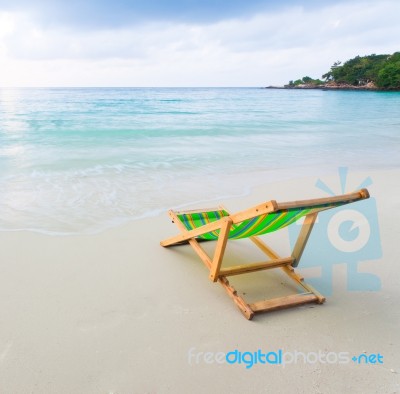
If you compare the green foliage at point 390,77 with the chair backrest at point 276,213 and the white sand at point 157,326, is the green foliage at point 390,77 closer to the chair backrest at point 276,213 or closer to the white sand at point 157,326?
the white sand at point 157,326

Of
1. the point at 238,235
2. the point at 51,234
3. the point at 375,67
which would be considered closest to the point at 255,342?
the point at 238,235

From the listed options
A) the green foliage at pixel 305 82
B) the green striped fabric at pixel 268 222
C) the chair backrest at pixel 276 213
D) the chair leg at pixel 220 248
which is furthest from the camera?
the green foliage at pixel 305 82

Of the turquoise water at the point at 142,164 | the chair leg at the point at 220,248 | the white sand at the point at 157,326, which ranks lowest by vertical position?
the turquoise water at the point at 142,164

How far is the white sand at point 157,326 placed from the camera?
1.97 meters

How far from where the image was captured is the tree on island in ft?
225

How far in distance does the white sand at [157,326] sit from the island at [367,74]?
77599mm

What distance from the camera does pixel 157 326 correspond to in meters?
2.40

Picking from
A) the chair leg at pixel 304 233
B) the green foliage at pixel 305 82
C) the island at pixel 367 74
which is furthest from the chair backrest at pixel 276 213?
the green foliage at pixel 305 82

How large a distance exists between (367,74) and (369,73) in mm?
702

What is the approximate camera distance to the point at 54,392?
189 cm

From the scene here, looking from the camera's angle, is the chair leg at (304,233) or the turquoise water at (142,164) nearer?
the chair leg at (304,233)

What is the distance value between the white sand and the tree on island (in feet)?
255

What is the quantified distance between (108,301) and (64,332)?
42cm

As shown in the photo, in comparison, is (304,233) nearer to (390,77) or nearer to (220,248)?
(220,248)
